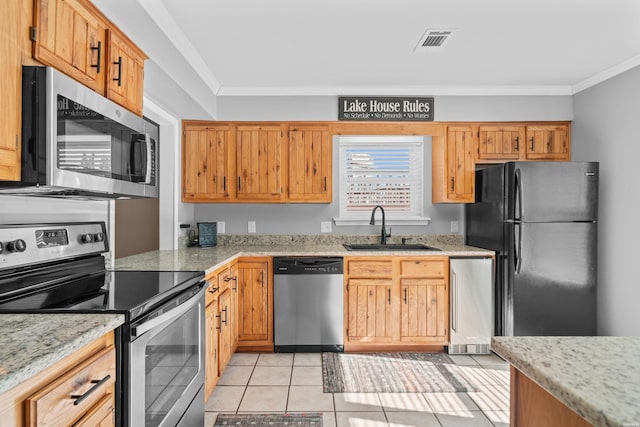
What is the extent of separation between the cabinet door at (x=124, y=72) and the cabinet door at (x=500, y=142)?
3059 millimetres

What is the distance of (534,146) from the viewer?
12.2ft

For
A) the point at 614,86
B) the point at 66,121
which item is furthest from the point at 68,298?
the point at 614,86

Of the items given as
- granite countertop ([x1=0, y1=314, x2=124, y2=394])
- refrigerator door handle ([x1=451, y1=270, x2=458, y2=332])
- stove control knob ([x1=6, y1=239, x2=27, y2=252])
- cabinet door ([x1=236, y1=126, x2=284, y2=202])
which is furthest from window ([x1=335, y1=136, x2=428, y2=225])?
granite countertop ([x1=0, y1=314, x2=124, y2=394])

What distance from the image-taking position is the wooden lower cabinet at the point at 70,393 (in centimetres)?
83

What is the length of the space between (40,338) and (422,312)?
296 centimetres

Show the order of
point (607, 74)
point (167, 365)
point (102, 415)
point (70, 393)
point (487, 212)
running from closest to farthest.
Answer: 1. point (70, 393)
2. point (102, 415)
3. point (167, 365)
4. point (607, 74)
5. point (487, 212)

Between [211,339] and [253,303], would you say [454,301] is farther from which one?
[211,339]

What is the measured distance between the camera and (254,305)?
132 inches

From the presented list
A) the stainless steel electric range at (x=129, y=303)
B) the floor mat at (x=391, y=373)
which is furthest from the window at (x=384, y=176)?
the stainless steel electric range at (x=129, y=303)

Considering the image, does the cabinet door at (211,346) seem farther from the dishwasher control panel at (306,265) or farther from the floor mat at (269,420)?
the dishwasher control panel at (306,265)

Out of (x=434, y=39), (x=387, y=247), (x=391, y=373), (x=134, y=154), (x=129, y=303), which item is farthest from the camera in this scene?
(x=387, y=247)

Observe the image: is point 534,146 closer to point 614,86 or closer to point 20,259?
point 614,86

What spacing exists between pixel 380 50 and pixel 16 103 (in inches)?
93.4

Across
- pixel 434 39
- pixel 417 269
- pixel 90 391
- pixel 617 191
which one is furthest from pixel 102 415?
pixel 617 191
